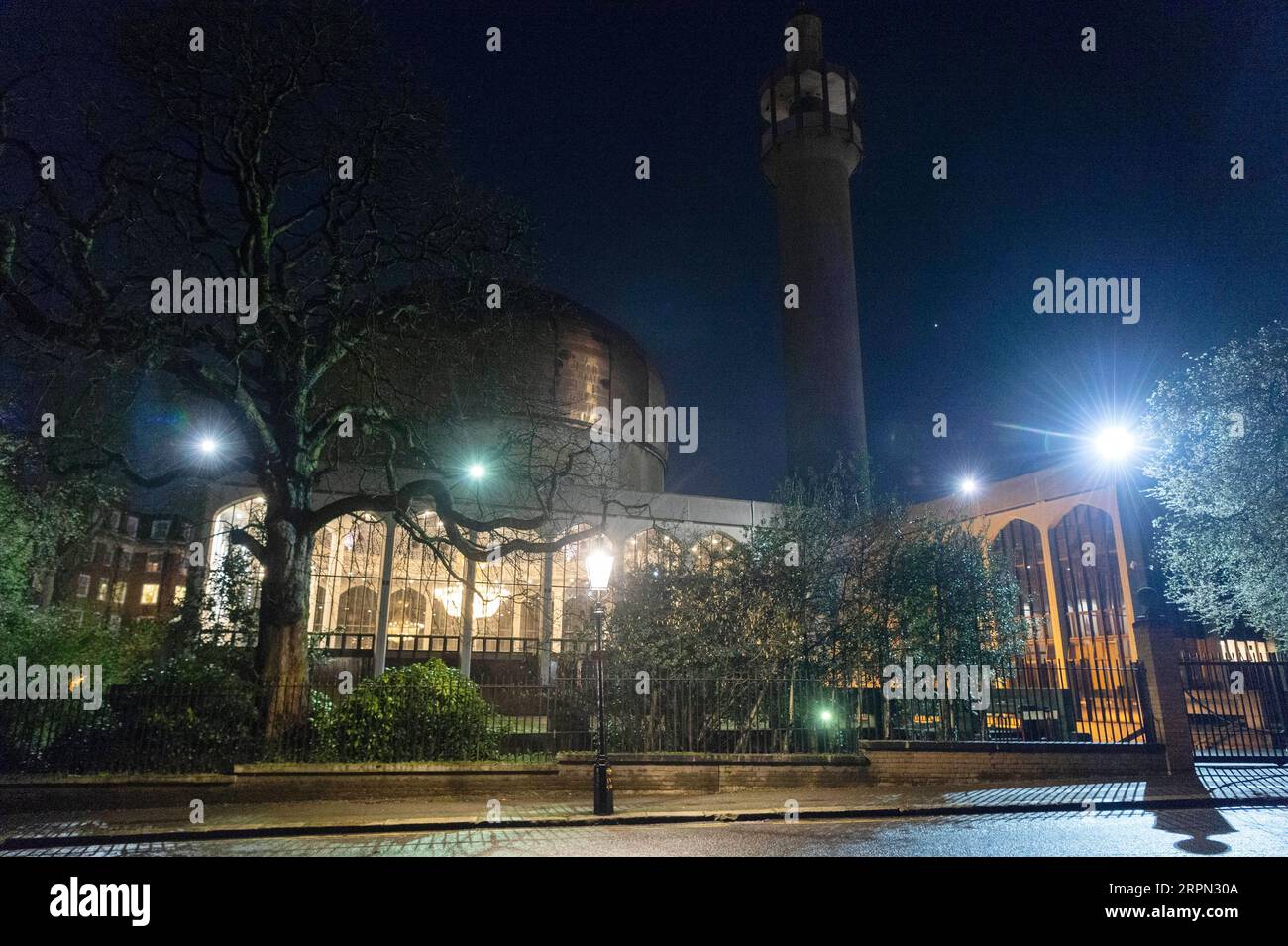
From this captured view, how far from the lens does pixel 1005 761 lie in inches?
607

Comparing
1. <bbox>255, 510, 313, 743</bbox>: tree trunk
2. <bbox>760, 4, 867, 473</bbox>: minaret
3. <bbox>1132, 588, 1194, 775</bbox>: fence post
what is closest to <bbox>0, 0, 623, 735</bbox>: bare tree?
<bbox>255, 510, 313, 743</bbox>: tree trunk

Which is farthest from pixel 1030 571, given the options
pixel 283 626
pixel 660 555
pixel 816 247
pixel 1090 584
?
pixel 283 626

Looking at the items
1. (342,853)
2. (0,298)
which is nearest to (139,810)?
(342,853)

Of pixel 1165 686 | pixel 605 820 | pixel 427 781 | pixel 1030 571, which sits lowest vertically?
pixel 605 820

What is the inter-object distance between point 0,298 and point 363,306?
20.5ft

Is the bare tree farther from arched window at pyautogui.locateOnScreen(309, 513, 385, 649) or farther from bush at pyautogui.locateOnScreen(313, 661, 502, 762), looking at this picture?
arched window at pyautogui.locateOnScreen(309, 513, 385, 649)

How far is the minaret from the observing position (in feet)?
146

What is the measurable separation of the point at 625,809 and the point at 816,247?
4116 cm

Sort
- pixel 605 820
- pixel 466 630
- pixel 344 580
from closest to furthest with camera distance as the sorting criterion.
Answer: pixel 605 820 → pixel 466 630 → pixel 344 580

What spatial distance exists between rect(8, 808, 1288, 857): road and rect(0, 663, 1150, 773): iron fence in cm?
368

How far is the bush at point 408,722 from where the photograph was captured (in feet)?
45.4

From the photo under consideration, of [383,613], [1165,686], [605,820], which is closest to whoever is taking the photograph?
[605,820]

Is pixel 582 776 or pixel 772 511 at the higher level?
pixel 772 511

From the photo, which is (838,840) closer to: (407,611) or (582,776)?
(582,776)
